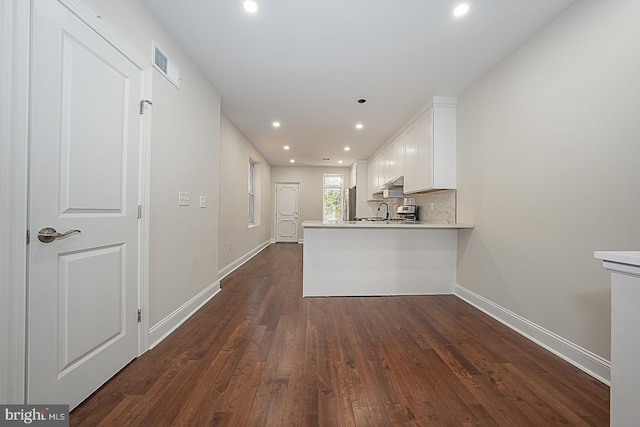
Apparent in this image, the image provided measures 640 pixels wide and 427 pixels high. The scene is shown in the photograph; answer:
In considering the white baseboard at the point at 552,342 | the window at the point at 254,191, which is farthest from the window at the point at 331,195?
the white baseboard at the point at 552,342

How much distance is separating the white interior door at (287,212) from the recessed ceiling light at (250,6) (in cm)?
665

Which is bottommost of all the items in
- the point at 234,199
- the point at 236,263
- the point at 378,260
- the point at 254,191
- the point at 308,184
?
the point at 236,263

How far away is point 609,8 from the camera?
1.64 metres

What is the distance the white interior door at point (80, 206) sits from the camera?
118 cm

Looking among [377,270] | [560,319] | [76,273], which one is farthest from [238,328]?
[560,319]

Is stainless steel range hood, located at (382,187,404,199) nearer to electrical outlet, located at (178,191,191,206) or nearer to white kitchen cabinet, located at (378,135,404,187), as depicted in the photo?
white kitchen cabinet, located at (378,135,404,187)

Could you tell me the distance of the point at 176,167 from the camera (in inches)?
91.4

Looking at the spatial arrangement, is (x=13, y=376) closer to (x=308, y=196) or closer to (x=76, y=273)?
(x=76, y=273)

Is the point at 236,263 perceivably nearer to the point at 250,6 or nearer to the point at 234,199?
the point at 234,199

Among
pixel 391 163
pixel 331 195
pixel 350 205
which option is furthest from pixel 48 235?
pixel 331 195

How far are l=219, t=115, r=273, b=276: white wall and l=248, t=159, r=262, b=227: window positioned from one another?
429mm

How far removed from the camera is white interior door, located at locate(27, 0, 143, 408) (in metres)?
1.18

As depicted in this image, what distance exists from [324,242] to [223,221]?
71.9 inches

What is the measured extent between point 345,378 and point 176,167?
213 cm
